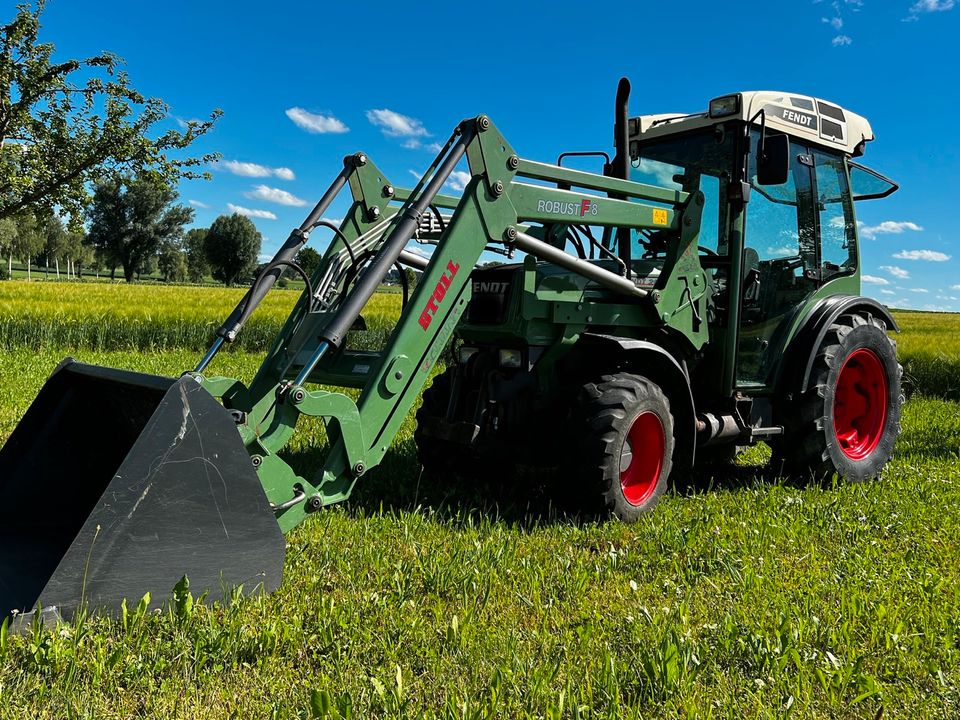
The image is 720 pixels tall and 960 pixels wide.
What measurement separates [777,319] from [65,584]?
16.2ft

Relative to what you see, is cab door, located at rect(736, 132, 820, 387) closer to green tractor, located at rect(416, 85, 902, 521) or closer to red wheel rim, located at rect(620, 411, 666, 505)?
green tractor, located at rect(416, 85, 902, 521)

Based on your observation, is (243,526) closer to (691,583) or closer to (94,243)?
(691,583)

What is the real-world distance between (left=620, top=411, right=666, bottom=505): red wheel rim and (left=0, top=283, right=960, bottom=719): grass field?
0.58 ft

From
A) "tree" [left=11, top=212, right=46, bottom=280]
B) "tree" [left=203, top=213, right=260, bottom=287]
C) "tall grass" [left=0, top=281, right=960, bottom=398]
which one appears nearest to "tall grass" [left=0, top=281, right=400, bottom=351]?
"tall grass" [left=0, top=281, right=960, bottom=398]

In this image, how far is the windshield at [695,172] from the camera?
5.50 m

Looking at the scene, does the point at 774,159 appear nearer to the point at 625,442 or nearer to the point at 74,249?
the point at 625,442

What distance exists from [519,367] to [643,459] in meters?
0.95

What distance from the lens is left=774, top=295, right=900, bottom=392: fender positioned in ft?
18.3

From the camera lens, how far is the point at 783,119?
18.0ft

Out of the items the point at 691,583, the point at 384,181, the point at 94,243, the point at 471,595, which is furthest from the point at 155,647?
the point at 94,243

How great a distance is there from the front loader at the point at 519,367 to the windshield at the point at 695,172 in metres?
0.02

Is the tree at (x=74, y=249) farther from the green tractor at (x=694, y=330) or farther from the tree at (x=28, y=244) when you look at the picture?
the green tractor at (x=694, y=330)

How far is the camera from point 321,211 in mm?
4703

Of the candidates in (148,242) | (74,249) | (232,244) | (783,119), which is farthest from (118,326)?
(74,249)
